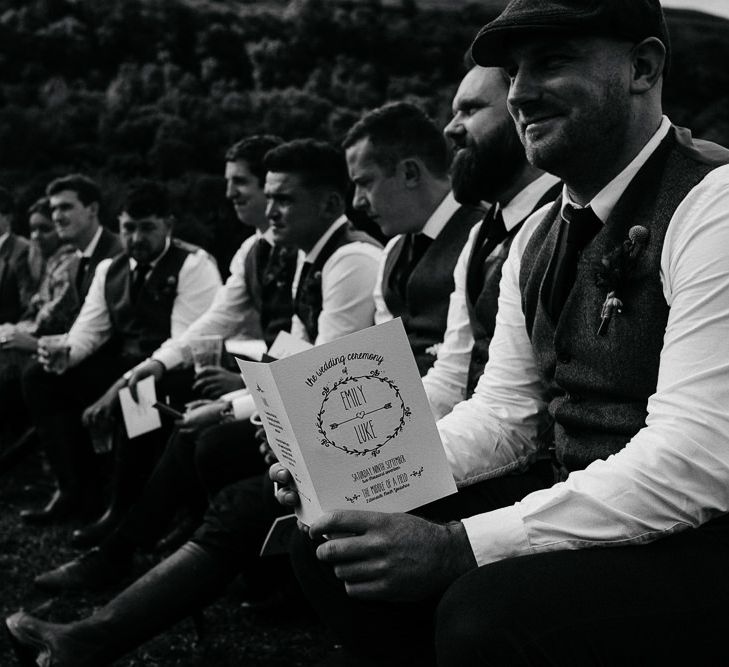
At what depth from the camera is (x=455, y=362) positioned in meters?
2.46

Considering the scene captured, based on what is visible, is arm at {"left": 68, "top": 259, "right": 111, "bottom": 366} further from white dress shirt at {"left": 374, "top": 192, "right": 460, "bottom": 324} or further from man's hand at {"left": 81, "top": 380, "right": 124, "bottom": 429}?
white dress shirt at {"left": 374, "top": 192, "right": 460, "bottom": 324}

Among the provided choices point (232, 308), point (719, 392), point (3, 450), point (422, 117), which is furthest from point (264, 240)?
point (719, 392)

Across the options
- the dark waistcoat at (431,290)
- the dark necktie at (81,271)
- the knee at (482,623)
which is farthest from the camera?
the dark necktie at (81,271)

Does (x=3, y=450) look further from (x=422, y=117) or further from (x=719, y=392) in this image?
(x=719, y=392)

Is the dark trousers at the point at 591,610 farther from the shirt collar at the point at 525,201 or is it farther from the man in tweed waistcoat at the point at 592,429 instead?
the shirt collar at the point at 525,201

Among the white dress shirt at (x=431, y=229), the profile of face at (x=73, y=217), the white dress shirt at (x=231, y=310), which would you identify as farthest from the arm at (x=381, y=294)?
the profile of face at (x=73, y=217)

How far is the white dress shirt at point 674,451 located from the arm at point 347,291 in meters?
1.94

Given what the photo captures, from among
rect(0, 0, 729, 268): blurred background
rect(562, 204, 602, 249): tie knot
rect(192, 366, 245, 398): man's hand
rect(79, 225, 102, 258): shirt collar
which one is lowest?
rect(192, 366, 245, 398): man's hand

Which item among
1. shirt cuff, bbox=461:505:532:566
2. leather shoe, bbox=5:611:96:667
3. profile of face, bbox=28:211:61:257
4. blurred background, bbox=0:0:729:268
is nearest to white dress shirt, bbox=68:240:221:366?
leather shoe, bbox=5:611:96:667

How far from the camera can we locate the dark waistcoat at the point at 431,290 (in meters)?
2.80

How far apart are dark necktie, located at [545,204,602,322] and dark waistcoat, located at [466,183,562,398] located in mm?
636

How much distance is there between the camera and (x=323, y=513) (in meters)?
1.39

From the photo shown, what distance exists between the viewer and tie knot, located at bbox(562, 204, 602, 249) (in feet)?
5.19

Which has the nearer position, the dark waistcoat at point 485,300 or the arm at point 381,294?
the dark waistcoat at point 485,300
